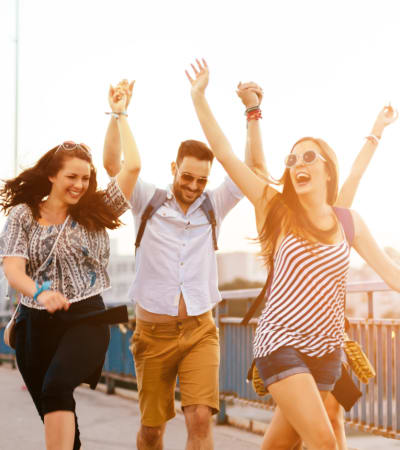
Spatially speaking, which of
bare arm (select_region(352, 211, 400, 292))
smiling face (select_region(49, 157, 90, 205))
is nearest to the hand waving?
smiling face (select_region(49, 157, 90, 205))

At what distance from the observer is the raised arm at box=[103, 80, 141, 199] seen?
13.2 feet

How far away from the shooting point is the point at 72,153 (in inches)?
156

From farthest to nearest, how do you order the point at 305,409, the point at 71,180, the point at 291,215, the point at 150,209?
the point at 150,209
the point at 71,180
the point at 291,215
the point at 305,409

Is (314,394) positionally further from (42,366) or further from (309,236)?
(42,366)

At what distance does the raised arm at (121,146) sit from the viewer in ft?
13.2

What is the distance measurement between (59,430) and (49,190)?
1.27 meters

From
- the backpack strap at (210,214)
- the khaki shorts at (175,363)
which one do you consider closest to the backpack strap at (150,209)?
the backpack strap at (210,214)

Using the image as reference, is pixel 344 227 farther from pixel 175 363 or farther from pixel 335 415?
pixel 175 363

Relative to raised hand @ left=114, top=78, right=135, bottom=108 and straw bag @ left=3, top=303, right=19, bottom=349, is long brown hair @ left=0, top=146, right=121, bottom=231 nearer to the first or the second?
raised hand @ left=114, top=78, right=135, bottom=108

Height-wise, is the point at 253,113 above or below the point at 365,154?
above

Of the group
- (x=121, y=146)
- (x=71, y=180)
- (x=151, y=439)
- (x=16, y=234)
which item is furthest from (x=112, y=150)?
(x=151, y=439)

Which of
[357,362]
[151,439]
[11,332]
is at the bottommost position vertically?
[151,439]

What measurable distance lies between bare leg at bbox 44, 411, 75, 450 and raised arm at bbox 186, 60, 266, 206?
1.38 metres

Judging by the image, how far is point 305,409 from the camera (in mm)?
3082
